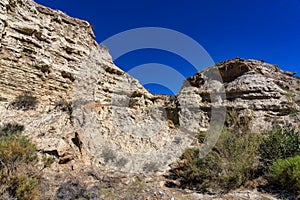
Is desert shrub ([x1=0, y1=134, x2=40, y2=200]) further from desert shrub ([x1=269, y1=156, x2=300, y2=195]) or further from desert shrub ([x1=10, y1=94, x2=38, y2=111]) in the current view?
desert shrub ([x1=269, y1=156, x2=300, y2=195])

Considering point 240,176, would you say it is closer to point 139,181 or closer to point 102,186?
point 139,181

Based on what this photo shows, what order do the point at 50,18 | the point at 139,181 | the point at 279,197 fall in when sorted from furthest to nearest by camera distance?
the point at 50,18
the point at 139,181
the point at 279,197

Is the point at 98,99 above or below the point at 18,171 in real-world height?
above

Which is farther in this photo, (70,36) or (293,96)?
(293,96)

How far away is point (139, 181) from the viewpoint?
505 cm

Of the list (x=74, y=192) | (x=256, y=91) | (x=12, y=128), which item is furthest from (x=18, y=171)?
(x=256, y=91)

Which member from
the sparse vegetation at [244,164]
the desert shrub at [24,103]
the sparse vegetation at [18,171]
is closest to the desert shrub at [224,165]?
the sparse vegetation at [244,164]

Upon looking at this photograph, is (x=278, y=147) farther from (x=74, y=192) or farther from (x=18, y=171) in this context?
(x=18, y=171)

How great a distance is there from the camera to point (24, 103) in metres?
7.96

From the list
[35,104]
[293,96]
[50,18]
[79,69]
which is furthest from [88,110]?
[293,96]

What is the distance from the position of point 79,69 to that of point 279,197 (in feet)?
36.4

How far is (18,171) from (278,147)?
678 centimetres

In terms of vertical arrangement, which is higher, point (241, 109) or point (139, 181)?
point (241, 109)

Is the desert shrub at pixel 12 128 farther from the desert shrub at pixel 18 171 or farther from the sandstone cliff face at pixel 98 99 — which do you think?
the desert shrub at pixel 18 171
